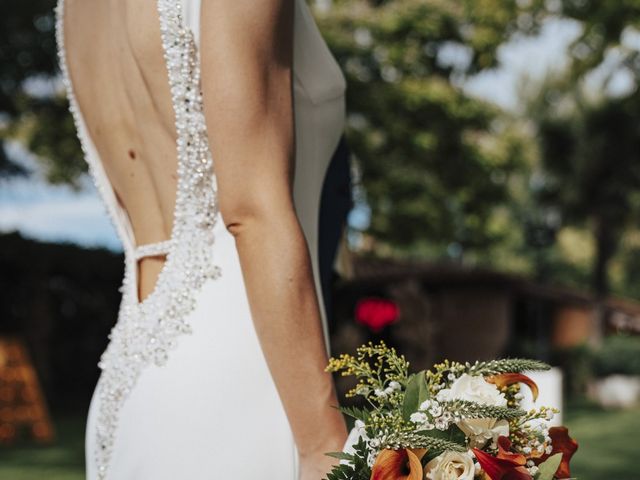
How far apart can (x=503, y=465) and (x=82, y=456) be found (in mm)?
12288

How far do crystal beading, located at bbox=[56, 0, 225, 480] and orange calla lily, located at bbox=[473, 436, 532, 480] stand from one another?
54cm

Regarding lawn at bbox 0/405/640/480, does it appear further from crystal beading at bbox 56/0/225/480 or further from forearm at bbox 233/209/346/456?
forearm at bbox 233/209/346/456

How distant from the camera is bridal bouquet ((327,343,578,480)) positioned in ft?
4.34

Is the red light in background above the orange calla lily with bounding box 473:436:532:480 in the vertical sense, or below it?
below

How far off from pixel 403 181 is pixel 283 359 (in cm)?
1860

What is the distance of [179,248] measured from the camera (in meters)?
1.67

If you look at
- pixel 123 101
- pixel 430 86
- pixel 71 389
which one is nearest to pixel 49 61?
pixel 71 389

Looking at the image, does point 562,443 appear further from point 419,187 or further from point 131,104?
point 419,187

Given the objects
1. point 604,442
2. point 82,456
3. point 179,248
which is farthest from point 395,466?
point 604,442

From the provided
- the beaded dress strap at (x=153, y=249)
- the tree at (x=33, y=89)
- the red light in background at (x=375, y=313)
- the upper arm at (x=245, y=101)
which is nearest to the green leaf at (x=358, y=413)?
the upper arm at (x=245, y=101)

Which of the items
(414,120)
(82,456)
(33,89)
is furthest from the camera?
(414,120)

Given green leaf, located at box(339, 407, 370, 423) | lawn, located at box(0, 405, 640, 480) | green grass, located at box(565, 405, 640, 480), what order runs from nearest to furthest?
green leaf, located at box(339, 407, 370, 423) → lawn, located at box(0, 405, 640, 480) → green grass, located at box(565, 405, 640, 480)

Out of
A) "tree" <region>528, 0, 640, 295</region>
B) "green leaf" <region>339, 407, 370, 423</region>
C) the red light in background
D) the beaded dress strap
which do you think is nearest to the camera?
"green leaf" <region>339, 407, 370, 423</region>

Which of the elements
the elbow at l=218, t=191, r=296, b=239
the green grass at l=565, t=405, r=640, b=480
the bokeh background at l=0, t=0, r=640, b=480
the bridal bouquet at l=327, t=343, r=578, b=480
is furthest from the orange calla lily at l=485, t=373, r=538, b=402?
the green grass at l=565, t=405, r=640, b=480
